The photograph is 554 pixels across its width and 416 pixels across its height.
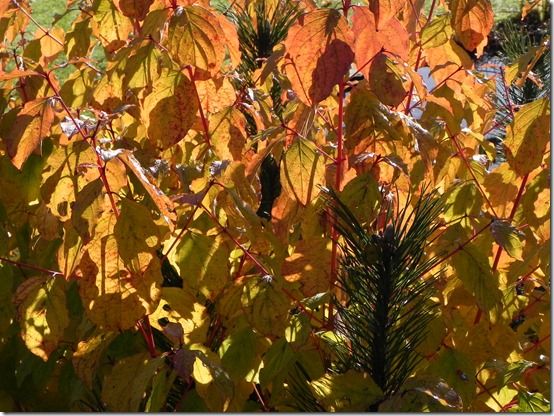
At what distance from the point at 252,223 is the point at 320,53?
0.27 metres

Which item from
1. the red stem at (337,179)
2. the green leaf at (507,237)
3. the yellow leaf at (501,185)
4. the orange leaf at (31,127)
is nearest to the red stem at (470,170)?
the yellow leaf at (501,185)

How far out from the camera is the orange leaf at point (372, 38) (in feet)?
4.71

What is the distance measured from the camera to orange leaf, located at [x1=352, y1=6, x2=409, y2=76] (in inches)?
56.5

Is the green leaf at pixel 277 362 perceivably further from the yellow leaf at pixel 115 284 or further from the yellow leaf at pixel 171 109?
the yellow leaf at pixel 171 109

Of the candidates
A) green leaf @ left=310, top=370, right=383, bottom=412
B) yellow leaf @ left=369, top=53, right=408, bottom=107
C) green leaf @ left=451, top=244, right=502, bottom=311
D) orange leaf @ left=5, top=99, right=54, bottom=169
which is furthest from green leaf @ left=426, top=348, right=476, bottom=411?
orange leaf @ left=5, top=99, right=54, bottom=169

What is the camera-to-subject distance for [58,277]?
5.38ft

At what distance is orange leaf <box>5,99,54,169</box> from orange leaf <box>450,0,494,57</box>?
672 millimetres

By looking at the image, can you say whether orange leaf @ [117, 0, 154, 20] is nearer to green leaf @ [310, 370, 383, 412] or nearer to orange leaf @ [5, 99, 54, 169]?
orange leaf @ [5, 99, 54, 169]

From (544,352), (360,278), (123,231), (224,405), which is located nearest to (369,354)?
(360,278)

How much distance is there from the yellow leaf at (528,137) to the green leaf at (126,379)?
0.68 metres

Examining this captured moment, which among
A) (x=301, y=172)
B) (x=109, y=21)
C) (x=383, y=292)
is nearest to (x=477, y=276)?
(x=383, y=292)

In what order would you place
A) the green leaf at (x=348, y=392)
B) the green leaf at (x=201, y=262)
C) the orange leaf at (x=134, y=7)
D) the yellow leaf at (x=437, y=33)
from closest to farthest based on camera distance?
the green leaf at (x=348, y=392)
the green leaf at (x=201, y=262)
the orange leaf at (x=134, y=7)
the yellow leaf at (x=437, y=33)

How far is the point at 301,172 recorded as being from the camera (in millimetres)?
1453

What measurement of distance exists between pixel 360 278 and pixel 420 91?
0.34 m
